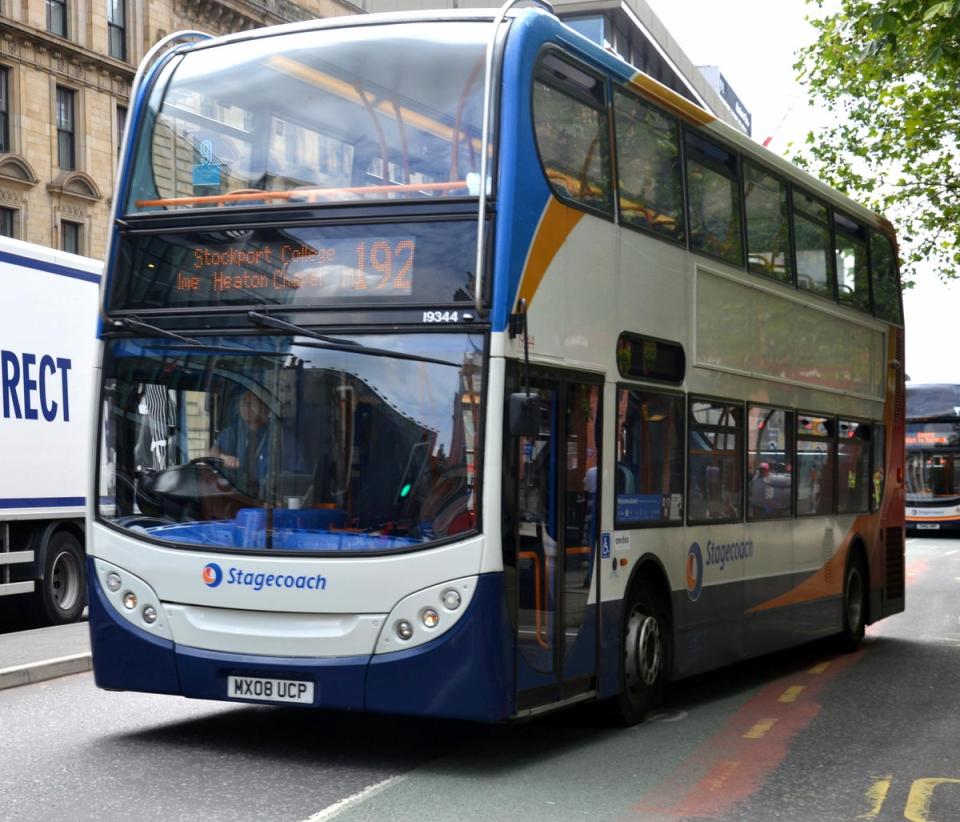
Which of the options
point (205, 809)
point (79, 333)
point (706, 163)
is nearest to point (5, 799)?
point (205, 809)

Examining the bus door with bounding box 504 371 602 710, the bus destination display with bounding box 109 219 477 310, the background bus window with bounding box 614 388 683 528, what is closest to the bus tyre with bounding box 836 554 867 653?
the background bus window with bounding box 614 388 683 528

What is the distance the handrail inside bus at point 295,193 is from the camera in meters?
8.64

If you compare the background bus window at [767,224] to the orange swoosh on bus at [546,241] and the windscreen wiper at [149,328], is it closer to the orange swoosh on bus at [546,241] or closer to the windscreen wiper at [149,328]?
the orange swoosh on bus at [546,241]

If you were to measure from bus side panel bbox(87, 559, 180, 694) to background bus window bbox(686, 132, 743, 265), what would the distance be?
15.4 ft

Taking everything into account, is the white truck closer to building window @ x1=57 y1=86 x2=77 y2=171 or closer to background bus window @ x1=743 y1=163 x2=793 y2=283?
background bus window @ x1=743 y1=163 x2=793 y2=283

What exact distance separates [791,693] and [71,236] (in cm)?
2857

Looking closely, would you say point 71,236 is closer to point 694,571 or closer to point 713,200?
point 713,200

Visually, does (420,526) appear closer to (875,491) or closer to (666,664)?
(666,664)

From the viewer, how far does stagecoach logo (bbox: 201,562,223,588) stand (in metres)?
8.62

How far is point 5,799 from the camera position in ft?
24.7

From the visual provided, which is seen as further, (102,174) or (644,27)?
(644,27)

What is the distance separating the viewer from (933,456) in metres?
44.2

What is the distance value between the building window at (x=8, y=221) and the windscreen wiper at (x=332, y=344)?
28.3m

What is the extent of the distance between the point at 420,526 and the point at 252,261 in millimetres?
1751
